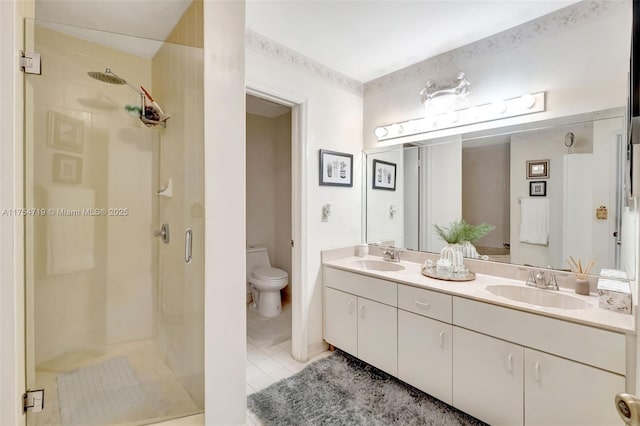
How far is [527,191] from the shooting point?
73.7 inches

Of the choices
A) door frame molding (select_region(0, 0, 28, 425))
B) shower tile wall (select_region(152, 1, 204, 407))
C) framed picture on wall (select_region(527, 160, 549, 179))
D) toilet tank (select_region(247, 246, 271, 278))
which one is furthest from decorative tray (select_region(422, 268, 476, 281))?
toilet tank (select_region(247, 246, 271, 278))

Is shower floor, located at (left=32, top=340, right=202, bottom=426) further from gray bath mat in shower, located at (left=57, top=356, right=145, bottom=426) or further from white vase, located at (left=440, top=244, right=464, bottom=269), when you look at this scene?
white vase, located at (left=440, top=244, right=464, bottom=269)

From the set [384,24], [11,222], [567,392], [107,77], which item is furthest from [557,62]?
[11,222]

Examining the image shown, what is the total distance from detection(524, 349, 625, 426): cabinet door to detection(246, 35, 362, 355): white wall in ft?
4.79

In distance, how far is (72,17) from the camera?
1727mm

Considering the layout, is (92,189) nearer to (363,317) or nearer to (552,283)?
(363,317)

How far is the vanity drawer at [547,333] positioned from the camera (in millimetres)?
1180

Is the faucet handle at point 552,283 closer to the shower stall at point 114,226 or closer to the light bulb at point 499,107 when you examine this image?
the light bulb at point 499,107

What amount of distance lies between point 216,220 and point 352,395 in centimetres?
145

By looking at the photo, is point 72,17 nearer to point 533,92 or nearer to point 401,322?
point 401,322

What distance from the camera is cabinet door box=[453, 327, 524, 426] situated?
142 cm

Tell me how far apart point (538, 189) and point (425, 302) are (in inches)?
41.4

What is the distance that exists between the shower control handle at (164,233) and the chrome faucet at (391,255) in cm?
172

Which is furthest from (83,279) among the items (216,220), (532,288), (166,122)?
(532,288)
